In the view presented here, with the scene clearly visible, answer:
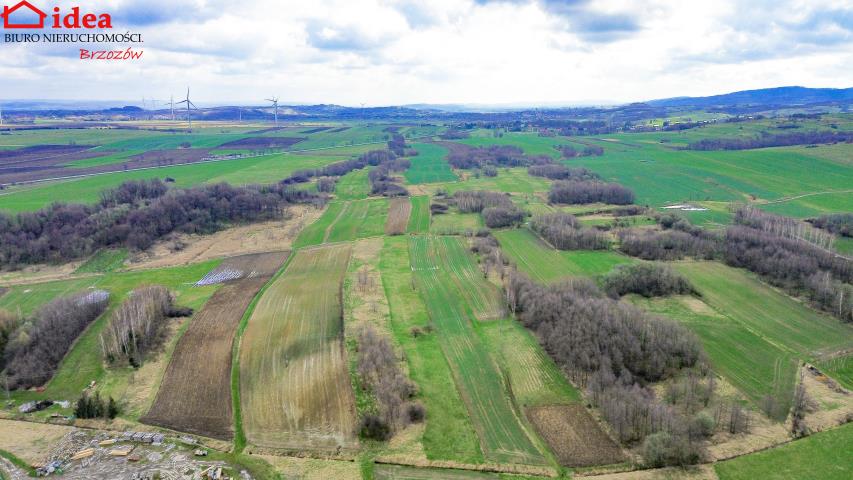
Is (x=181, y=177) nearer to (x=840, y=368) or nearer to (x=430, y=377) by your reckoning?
(x=430, y=377)

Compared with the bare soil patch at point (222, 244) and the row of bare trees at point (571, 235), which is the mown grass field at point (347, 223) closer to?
the bare soil patch at point (222, 244)

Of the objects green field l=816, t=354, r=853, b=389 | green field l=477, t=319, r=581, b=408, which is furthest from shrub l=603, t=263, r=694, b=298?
green field l=816, t=354, r=853, b=389

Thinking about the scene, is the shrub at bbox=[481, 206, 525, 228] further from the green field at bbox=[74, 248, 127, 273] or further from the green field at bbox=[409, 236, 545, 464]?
the green field at bbox=[74, 248, 127, 273]

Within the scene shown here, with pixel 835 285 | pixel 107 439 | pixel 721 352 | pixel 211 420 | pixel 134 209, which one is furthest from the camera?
pixel 134 209

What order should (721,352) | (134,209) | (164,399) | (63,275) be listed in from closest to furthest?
(164,399) → (721,352) → (63,275) → (134,209)

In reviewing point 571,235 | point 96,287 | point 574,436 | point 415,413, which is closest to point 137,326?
point 96,287

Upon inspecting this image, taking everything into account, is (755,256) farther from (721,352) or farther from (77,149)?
(77,149)

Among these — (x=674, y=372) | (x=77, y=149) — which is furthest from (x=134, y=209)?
(x=77, y=149)
